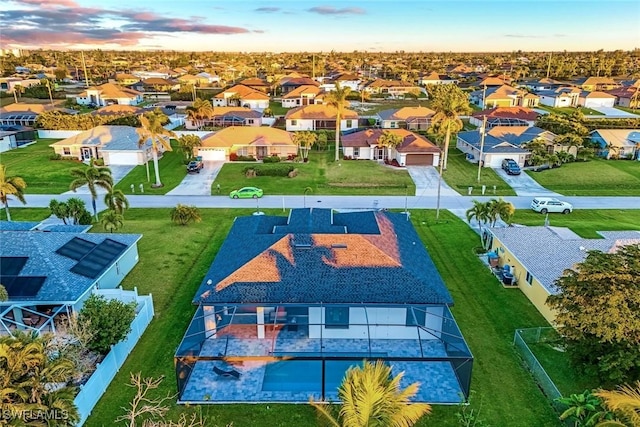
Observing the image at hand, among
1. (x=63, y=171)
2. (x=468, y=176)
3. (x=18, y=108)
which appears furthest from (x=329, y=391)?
(x=18, y=108)

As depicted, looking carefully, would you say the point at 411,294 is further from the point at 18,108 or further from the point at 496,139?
the point at 18,108

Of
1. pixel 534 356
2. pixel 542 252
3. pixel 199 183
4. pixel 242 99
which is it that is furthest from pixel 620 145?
pixel 242 99

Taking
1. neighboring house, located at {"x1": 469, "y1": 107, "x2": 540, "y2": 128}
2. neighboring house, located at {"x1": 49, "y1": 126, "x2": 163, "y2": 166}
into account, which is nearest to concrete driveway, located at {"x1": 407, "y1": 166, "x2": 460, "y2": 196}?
neighboring house, located at {"x1": 469, "y1": 107, "x2": 540, "y2": 128}

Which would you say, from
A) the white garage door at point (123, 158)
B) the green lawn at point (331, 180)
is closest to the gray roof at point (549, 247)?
the green lawn at point (331, 180)

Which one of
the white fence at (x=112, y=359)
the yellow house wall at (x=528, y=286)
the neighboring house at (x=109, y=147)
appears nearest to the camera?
the white fence at (x=112, y=359)

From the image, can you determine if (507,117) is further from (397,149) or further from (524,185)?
(524,185)

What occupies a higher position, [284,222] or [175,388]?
[284,222]

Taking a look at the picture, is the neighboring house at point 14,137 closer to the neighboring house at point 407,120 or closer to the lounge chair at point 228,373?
the neighboring house at point 407,120
